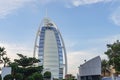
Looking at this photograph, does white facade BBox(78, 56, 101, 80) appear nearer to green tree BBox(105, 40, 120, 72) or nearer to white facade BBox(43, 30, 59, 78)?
green tree BBox(105, 40, 120, 72)

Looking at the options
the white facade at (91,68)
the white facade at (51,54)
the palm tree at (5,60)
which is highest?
the white facade at (51,54)

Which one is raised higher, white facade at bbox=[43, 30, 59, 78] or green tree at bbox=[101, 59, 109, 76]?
white facade at bbox=[43, 30, 59, 78]

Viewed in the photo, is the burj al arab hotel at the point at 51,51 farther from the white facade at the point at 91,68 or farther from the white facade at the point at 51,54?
the white facade at the point at 91,68

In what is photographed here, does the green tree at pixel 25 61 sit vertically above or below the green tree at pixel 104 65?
above

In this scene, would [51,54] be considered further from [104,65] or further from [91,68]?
[104,65]

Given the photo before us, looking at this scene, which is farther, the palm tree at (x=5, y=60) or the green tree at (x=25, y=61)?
the green tree at (x=25, y=61)

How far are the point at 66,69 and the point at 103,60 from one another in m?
85.7

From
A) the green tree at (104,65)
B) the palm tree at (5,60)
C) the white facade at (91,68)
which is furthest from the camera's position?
the palm tree at (5,60)


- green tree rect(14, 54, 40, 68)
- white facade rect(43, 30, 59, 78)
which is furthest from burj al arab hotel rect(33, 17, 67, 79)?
green tree rect(14, 54, 40, 68)

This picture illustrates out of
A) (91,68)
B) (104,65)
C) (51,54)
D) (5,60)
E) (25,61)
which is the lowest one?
(91,68)

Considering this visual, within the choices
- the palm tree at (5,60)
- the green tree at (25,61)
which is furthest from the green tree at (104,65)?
the green tree at (25,61)

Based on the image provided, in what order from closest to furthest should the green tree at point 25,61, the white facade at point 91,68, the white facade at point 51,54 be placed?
the white facade at point 91,68 < the green tree at point 25,61 < the white facade at point 51,54

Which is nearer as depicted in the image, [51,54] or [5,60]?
[5,60]

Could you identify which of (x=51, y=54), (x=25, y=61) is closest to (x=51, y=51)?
(x=51, y=54)
